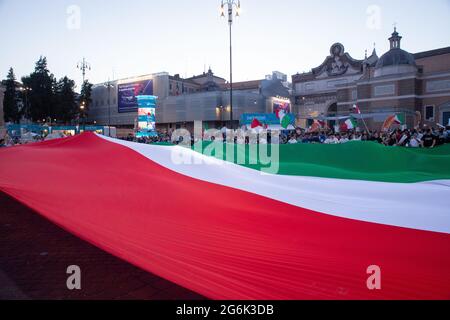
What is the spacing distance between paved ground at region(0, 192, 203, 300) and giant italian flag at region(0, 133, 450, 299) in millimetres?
565

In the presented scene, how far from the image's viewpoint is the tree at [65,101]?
66.4 meters

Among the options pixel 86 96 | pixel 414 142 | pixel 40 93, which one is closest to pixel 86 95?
pixel 86 96

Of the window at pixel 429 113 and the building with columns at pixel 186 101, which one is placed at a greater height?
the building with columns at pixel 186 101

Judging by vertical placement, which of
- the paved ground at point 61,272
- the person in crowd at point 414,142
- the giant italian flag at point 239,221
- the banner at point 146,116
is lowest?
the paved ground at point 61,272

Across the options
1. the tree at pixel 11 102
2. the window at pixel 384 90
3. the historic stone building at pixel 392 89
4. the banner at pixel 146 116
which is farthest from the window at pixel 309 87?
the tree at pixel 11 102

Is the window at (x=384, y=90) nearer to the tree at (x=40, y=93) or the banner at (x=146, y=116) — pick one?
the banner at (x=146, y=116)

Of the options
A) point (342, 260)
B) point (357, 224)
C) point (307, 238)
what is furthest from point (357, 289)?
point (357, 224)

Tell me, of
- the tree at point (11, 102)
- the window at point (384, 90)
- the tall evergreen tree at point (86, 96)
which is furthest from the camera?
the tall evergreen tree at point (86, 96)

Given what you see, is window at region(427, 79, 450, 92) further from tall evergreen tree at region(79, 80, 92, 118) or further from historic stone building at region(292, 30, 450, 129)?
tall evergreen tree at region(79, 80, 92, 118)

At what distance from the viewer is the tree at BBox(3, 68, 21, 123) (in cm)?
6184

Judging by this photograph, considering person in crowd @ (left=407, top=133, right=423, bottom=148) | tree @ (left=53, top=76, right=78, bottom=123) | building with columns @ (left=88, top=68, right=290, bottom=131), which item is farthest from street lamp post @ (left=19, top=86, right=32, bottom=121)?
person in crowd @ (left=407, top=133, right=423, bottom=148)

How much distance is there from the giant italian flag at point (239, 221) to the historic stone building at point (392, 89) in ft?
126

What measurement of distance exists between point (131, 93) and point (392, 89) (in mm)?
50682
